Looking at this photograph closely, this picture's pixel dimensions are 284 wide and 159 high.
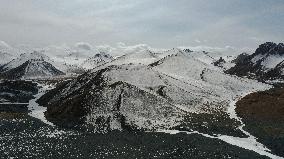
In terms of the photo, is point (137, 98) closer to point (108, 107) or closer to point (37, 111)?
point (108, 107)

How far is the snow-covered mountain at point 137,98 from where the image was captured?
9706 cm

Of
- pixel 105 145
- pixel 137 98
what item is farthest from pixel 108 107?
pixel 105 145

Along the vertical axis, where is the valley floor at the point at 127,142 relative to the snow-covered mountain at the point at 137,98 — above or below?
below

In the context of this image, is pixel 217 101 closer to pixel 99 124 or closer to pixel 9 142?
pixel 99 124

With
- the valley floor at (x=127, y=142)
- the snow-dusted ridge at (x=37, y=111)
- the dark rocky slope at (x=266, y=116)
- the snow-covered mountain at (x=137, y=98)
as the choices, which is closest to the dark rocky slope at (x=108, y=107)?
the snow-covered mountain at (x=137, y=98)

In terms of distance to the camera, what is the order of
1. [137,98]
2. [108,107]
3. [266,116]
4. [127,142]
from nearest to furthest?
1. [127,142]
2. [108,107]
3. [137,98]
4. [266,116]

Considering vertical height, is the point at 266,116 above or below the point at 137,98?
below

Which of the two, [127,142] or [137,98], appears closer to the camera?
[127,142]

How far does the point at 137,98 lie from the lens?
108 metres

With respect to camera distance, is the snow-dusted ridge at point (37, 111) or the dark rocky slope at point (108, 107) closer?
the dark rocky slope at point (108, 107)

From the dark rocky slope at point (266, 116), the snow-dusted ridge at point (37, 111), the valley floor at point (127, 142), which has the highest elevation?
the dark rocky slope at point (266, 116)

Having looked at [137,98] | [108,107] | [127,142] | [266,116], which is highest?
[137,98]

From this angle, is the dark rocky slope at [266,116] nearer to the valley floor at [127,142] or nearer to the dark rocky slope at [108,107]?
the valley floor at [127,142]

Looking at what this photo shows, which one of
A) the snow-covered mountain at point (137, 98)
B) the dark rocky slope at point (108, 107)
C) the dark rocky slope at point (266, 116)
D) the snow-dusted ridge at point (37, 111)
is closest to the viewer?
the dark rocky slope at point (266, 116)
